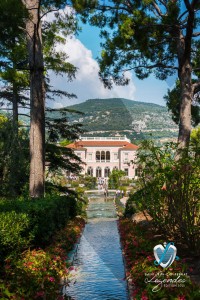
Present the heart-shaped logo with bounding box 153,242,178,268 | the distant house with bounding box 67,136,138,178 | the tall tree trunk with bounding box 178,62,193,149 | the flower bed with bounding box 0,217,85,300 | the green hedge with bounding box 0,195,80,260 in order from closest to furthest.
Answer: the flower bed with bounding box 0,217,85,300 < the heart-shaped logo with bounding box 153,242,178,268 < the green hedge with bounding box 0,195,80,260 < the tall tree trunk with bounding box 178,62,193,149 < the distant house with bounding box 67,136,138,178

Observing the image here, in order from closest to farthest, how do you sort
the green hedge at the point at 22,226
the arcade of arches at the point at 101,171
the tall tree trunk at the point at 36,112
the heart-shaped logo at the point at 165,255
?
the heart-shaped logo at the point at 165,255 < the green hedge at the point at 22,226 < the tall tree trunk at the point at 36,112 < the arcade of arches at the point at 101,171

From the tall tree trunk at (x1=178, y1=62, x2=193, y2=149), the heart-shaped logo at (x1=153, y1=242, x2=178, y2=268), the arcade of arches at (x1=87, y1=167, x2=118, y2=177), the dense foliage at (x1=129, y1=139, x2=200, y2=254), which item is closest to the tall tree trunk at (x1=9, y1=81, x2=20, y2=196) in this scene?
the tall tree trunk at (x1=178, y1=62, x2=193, y2=149)

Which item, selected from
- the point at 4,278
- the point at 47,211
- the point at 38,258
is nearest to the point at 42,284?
the point at 4,278

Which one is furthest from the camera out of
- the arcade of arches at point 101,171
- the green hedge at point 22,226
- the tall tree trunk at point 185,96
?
the arcade of arches at point 101,171

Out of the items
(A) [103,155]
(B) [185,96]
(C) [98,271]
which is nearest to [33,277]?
(C) [98,271]

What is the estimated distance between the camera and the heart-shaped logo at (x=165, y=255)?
4938mm

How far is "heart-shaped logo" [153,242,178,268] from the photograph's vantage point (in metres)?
4.94

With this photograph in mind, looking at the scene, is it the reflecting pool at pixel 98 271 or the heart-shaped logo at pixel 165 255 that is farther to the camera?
the reflecting pool at pixel 98 271

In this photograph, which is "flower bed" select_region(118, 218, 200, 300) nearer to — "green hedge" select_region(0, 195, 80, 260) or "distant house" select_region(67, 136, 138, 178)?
"green hedge" select_region(0, 195, 80, 260)

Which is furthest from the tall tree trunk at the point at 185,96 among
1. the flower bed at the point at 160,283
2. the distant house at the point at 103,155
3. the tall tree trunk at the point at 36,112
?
the distant house at the point at 103,155

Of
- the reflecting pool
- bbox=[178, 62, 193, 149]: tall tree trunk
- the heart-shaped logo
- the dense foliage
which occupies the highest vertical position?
bbox=[178, 62, 193, 149]: tall tree trunk

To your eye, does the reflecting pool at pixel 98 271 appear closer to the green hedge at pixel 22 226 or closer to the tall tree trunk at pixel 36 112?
the green hedge at pixel 22 226

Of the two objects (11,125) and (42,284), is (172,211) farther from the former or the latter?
(11,125)

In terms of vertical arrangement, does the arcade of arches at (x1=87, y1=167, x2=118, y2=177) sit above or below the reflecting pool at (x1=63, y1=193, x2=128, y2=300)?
below
